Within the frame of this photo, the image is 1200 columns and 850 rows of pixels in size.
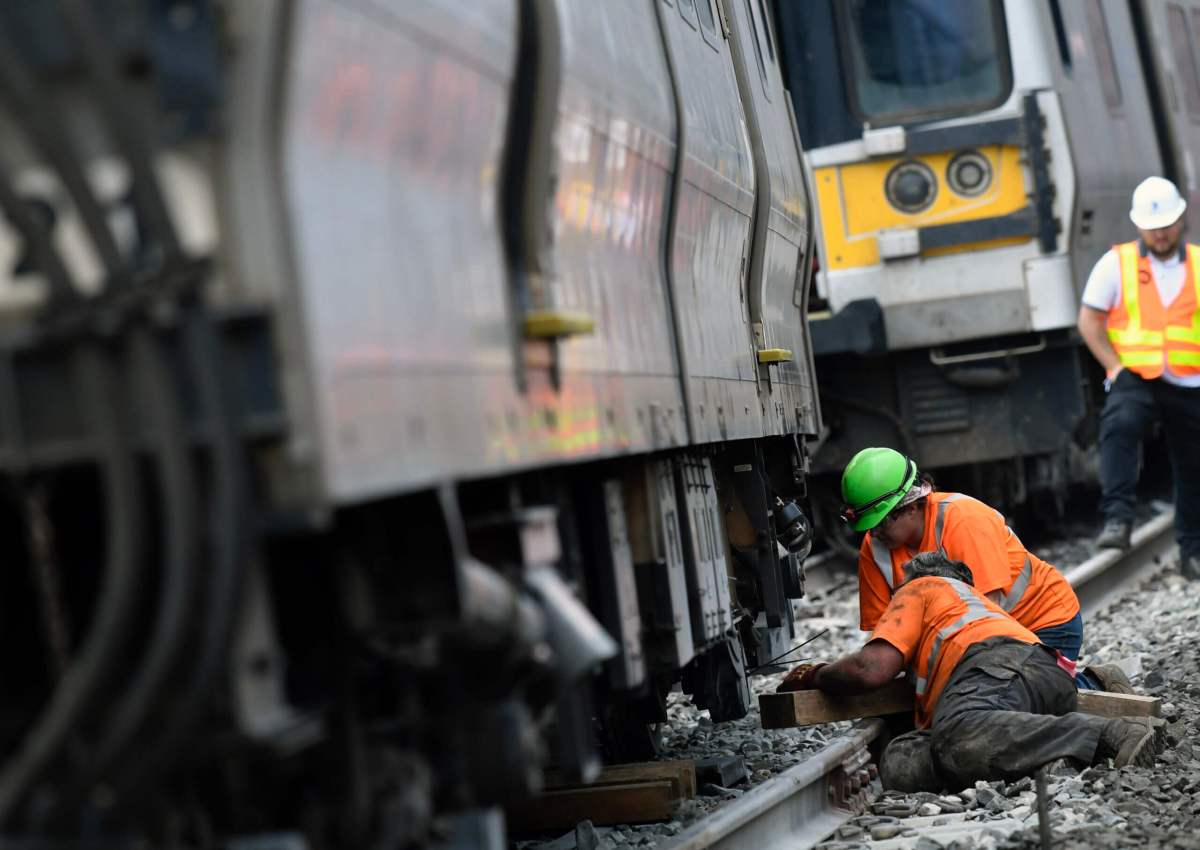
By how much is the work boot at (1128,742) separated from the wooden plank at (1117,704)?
256 mm

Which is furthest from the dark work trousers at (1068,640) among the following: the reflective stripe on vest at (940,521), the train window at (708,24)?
the train window at (708,24)

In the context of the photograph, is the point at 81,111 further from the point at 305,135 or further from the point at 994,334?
the point at 994,334

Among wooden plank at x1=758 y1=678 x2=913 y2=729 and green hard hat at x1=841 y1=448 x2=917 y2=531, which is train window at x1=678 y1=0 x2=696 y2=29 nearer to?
green hard hat at x1=841 y1=448 x2=917 y2=531

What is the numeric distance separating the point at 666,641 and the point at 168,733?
117 inches

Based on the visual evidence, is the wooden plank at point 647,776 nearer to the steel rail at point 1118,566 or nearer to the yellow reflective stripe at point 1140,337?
the steel rail at point 1118,566

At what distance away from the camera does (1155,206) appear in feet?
37.3

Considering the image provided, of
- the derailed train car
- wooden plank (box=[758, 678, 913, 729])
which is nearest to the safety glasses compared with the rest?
wooden plank (box=[758, 678, 913, 729])

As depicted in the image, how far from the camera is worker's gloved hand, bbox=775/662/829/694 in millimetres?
7461

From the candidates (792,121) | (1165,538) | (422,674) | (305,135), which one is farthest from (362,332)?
(1165,538)

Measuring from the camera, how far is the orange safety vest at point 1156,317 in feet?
37.6

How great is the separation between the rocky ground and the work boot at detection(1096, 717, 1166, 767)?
51 millimetres

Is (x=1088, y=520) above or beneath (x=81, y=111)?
beneath

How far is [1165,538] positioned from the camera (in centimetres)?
1345

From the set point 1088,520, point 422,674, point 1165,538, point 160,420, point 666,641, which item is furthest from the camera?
point 1088,520
